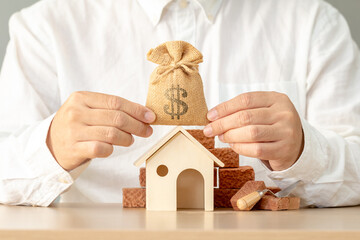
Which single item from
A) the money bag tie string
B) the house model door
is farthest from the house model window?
the money bag tie string

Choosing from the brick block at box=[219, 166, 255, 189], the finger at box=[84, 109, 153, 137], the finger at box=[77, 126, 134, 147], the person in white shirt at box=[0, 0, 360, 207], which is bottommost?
the brick block at box=[219, 166, 255, 189]

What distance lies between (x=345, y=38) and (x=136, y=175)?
684mm

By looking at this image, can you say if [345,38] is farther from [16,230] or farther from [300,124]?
[16,230]

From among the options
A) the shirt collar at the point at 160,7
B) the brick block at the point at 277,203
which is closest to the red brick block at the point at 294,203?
the brick block at the point at 277,203

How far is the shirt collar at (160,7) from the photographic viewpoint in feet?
4.51

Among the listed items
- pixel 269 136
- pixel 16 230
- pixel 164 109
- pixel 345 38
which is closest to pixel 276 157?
pixel 269 136

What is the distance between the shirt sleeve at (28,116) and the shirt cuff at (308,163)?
1.31ft

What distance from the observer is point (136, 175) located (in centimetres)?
133

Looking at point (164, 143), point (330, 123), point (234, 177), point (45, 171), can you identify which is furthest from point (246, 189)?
point (330, 123)

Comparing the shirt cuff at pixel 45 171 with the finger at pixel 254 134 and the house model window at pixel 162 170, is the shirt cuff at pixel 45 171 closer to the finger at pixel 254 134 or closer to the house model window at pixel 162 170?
the house model window at pixel 162 170

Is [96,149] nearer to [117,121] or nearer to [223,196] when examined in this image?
[117,121]

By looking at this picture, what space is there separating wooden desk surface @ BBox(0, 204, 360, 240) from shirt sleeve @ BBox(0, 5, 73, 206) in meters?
0.14

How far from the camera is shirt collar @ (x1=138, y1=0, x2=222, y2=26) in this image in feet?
4.51

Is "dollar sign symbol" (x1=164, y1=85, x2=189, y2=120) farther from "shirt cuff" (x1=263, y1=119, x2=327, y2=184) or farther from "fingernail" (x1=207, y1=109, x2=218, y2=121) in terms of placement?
"shirt cuff" (x1=263, y1=119, x2=327, y2=184)
